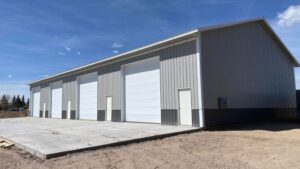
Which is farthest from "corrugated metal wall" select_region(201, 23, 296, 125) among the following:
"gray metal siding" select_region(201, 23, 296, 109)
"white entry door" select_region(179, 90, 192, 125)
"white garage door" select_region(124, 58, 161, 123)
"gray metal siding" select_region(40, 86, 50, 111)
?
"gray metal siding" select_region(40, 86, 50, 111)

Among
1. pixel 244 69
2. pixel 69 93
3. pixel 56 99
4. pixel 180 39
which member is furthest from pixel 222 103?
pixel 56 99

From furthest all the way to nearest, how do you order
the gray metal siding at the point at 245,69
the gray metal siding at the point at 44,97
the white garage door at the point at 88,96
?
1. the gray metal siding at the point at 44,97
2. the white garage door at the point at 88,96
3. the gray metal siding at the point at 245,69

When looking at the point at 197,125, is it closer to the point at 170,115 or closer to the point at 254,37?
the point at 170,115

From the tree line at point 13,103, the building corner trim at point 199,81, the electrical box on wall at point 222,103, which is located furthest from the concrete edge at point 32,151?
the tree line at point 13,103

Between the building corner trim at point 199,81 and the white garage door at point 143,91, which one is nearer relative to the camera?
the building corner trim at point 199,81

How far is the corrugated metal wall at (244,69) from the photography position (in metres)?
13.8

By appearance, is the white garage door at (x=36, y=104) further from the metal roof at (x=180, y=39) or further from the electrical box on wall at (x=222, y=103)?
the electrical box on wall at (x=222, y=103)

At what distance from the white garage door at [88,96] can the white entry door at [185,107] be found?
9.45 metres

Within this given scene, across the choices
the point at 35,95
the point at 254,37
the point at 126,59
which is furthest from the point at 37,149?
the point at 35,95

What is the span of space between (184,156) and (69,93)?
767 inches

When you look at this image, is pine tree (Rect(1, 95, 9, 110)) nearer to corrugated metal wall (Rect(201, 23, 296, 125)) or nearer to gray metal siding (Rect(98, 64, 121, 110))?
gray metal siding (Rect(98, 64, 121, 110))

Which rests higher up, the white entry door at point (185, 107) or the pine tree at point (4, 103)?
the pine tree at point (4, 103)

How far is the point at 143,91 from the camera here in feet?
55.9

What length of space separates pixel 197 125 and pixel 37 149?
7492 millimetres
